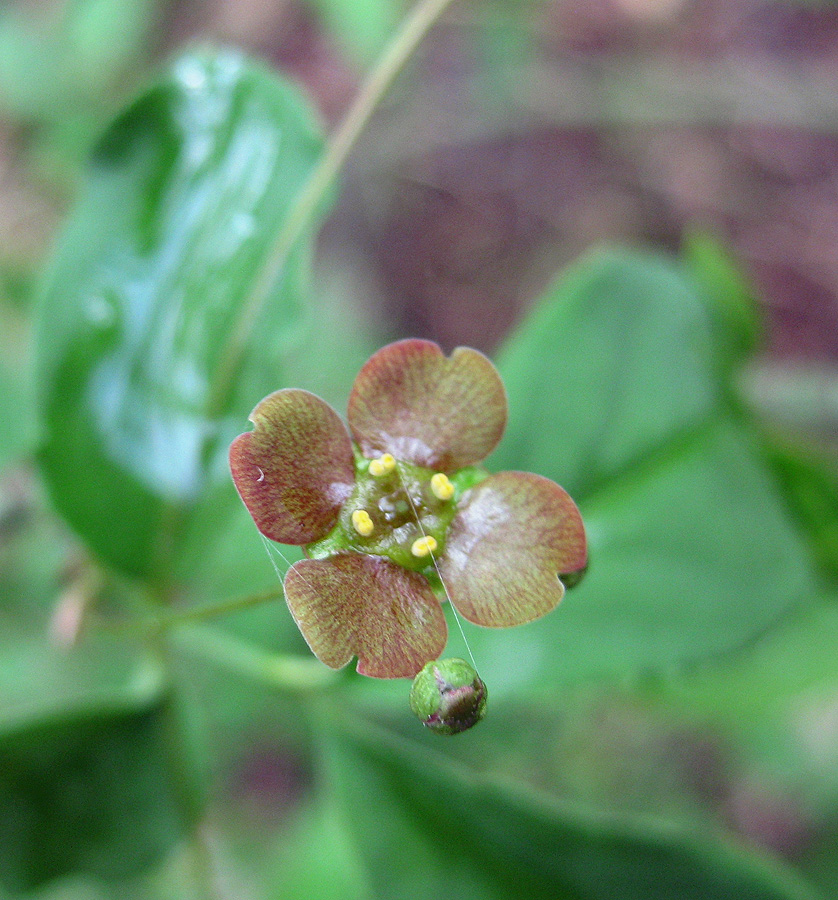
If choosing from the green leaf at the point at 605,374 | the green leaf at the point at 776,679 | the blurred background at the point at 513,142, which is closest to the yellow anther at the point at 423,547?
the green leaf at the point at 605,374

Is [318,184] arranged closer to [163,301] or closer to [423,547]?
[163,301]

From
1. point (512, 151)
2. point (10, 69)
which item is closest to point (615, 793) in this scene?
point (512, 151)

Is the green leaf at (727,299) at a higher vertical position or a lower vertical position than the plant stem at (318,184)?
lower

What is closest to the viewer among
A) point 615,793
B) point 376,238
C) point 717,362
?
point 717,362

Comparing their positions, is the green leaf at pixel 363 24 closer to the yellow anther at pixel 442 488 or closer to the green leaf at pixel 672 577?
the green leaf at pixel 672 577

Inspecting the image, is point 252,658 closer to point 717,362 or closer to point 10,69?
point 717,362

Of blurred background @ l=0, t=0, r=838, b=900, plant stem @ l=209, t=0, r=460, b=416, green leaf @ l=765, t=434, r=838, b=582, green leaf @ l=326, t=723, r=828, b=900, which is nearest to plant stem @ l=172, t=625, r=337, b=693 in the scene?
green leaf @ l=326, t=723, r=828, b=900
